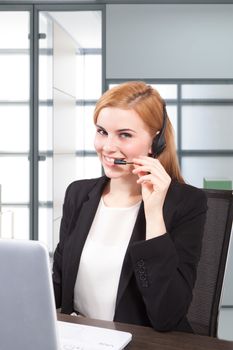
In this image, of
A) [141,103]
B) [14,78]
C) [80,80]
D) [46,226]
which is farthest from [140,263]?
[14,78]

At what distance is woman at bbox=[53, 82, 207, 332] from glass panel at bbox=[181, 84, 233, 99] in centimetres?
195

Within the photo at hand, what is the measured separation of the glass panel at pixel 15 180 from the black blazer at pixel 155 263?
467 cm

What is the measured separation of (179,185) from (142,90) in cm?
25

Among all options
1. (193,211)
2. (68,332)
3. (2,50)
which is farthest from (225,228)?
(2,50)

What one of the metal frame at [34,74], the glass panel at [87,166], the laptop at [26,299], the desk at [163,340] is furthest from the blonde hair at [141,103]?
the glass panel at [87,166]

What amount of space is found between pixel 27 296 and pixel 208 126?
271 cm

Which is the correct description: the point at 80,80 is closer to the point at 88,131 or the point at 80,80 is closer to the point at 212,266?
the point at 88,131

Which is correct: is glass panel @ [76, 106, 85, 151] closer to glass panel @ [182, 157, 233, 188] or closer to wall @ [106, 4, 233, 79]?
wall @ [106, 4, 233, 79]

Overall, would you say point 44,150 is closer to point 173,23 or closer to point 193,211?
point 173,23

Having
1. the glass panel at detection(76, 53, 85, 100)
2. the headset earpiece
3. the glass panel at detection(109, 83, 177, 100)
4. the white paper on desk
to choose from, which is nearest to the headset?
the headset earpiece

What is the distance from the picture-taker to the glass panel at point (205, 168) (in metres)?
3.26

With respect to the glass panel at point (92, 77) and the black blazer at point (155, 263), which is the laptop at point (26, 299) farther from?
the glass panel at point (92, 77)

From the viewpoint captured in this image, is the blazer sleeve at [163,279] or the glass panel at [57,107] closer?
the blazer sleeve at [163,279]

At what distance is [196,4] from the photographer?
128 inches
